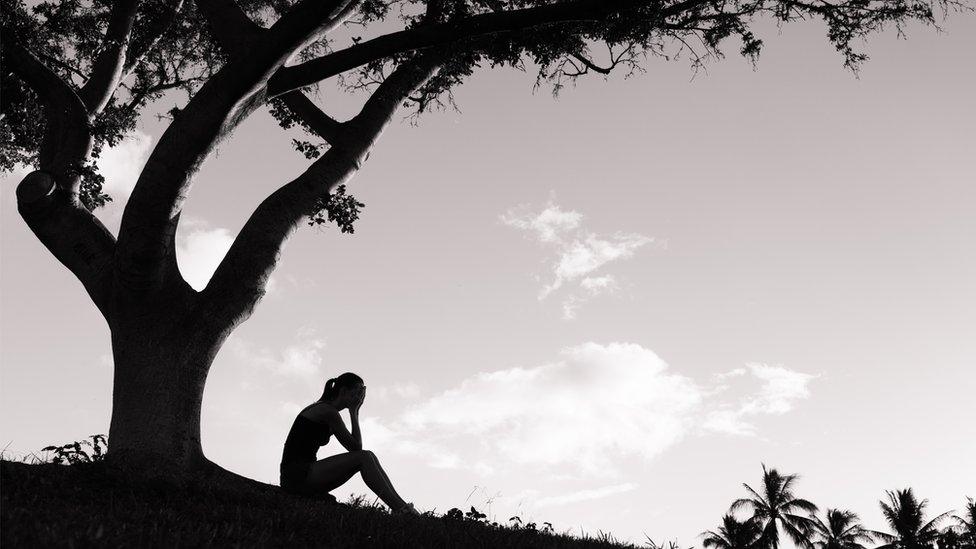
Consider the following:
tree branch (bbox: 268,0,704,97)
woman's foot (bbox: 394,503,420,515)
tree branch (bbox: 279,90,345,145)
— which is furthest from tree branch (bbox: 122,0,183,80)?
woman's foot (bbox: 394,503,420,515)

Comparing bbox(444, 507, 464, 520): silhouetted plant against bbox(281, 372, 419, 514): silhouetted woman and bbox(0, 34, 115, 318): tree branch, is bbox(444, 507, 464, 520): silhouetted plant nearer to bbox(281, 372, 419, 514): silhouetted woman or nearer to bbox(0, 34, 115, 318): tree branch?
bbox(281, 372, 419, 514): silhouetted woman

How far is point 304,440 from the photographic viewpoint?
6.90 meters

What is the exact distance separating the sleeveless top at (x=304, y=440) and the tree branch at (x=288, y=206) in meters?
1.61

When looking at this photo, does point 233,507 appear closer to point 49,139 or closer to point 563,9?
point 563,9

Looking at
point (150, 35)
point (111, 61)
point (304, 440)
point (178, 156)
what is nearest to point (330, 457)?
point (304, 440)

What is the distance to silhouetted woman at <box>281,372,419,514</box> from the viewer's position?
6.70 metres

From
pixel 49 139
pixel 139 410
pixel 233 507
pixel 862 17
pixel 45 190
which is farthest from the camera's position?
pixel 862 17

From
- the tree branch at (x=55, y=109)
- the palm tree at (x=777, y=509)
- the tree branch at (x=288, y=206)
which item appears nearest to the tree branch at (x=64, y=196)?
the tree branch at (x=55, y=109)

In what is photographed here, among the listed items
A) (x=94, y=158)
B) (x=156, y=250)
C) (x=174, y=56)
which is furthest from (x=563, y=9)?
(x=174, y=56)

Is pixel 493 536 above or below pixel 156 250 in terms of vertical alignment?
below

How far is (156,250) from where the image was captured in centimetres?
759

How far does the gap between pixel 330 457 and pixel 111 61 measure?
752 centimetres

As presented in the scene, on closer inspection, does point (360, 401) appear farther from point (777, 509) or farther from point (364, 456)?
point (777, 509)

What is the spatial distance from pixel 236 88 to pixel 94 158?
3310 millimetres
